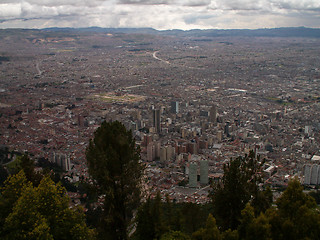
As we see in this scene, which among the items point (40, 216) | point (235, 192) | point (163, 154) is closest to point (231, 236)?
point (235, 192)

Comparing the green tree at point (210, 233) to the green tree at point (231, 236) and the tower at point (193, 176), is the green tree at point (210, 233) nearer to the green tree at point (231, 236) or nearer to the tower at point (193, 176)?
the green tree at point (231, 236)

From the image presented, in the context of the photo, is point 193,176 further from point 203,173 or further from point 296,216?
point 296,216

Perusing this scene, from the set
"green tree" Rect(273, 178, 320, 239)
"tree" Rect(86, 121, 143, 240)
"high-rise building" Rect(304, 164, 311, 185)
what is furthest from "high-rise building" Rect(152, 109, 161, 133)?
"green tree" Rect(273, 178, 320, 239)

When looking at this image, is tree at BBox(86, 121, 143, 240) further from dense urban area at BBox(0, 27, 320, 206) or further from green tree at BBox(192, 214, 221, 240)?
dense urban area at BBox(0, 27, 320, 206)

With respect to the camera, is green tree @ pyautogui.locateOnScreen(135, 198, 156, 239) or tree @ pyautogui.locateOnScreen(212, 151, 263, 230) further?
green tree @ pyautogui.locateOnScreen(135, 198, 156, 239)

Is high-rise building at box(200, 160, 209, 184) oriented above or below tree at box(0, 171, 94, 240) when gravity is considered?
below

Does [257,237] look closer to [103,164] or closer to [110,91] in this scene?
[103,164]
